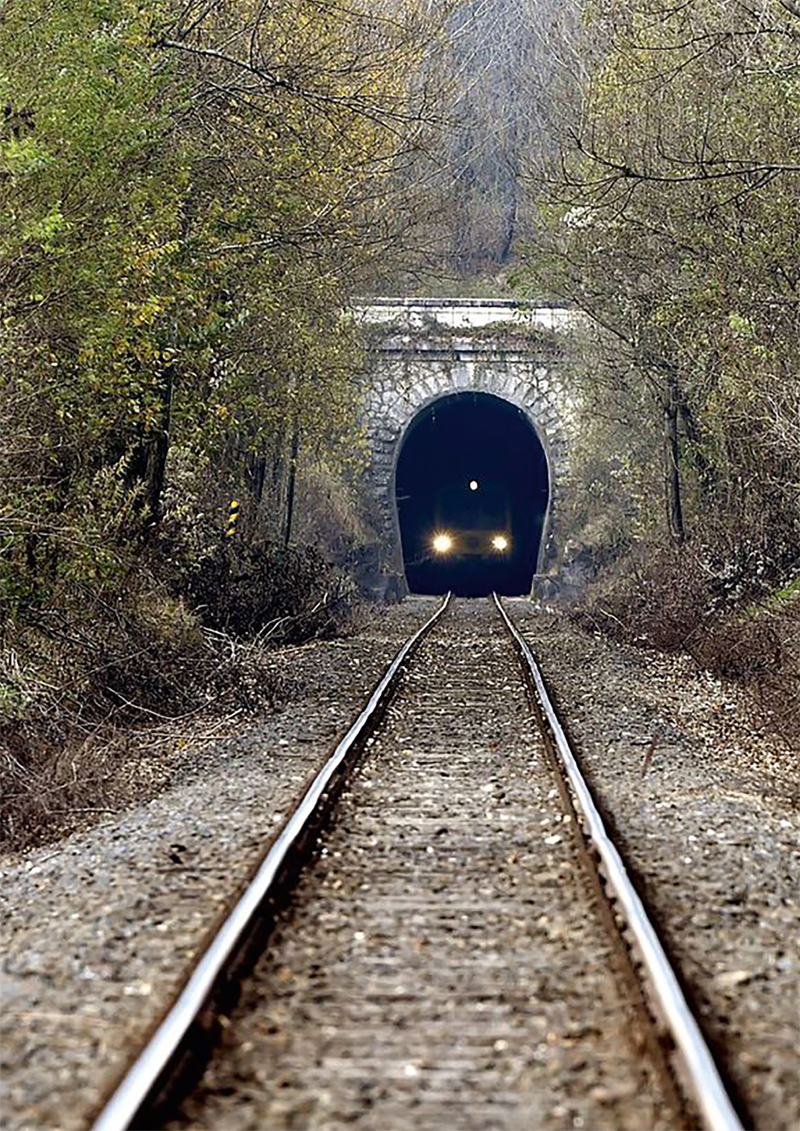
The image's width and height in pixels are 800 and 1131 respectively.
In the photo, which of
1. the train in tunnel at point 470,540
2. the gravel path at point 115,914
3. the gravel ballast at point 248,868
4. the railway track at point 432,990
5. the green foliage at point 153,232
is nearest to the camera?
the railway track at point 432,990

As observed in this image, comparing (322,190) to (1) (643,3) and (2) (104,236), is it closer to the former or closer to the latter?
(1) (643,3)

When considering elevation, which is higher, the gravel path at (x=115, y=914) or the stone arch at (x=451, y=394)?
the stone arch at (x=451, y=394)

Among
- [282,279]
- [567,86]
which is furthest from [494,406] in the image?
[282,279]

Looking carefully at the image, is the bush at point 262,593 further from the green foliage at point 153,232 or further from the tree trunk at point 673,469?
the tree trunk at point 673,469

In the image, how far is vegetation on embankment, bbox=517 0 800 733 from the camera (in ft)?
45.0

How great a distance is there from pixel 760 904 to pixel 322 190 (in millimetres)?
13138

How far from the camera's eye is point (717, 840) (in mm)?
7148

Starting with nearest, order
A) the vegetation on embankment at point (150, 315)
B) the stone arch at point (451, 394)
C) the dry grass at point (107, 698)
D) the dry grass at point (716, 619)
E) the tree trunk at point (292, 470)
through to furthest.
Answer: the dry grass at point (107, 698)
the vegetation on embankment at point (150, 315)
the dry grass at point (716, 619)
the tree trunk at point (292, 470)
the stone arch at point (451, 394)

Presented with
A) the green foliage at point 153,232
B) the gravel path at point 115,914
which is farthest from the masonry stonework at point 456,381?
the gravel path at point 115,914

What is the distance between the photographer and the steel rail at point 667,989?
3.47 meters

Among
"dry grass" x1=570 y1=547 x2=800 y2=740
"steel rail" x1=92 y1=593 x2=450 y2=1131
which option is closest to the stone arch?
"dry grass" x1=570 y1=547 x2=800 y2=740

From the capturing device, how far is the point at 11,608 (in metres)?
11.1

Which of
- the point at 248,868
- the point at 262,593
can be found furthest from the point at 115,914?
the point at 262,593

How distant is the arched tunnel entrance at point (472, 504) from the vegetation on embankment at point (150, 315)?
974 inches
